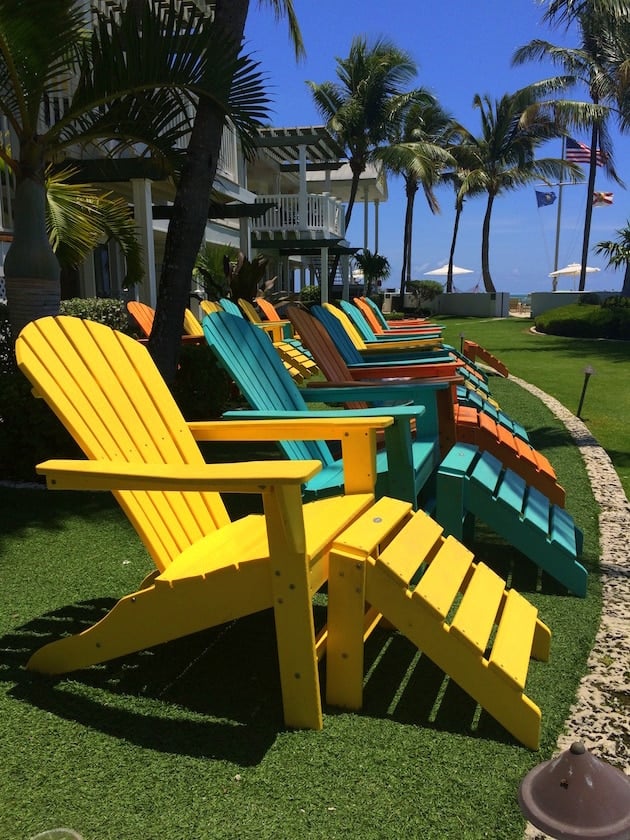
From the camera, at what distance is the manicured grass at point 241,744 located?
182 centimetres

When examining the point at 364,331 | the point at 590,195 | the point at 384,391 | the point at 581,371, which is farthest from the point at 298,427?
the point at 590,195

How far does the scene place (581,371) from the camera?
11555 mm

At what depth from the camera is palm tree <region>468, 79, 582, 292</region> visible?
34531 mm

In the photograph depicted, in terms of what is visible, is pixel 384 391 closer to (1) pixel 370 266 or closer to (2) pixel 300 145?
(2) pixel 300 145

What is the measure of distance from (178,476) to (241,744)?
0.83 m

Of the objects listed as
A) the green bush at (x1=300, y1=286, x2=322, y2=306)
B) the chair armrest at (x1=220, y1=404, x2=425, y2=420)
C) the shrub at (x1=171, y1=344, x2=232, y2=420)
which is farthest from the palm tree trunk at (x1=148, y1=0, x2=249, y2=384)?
the green bush at (x1=300, y1=286, x2=322, y2=306)

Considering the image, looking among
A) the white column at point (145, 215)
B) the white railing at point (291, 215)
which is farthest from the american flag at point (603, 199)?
the white column at point (145, 215)

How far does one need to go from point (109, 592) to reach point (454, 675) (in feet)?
5.42

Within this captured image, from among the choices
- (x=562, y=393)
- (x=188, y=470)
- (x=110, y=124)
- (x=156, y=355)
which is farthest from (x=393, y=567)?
(x=562, y=393)

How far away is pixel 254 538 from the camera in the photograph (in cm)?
248

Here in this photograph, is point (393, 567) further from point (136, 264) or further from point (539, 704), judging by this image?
point (136, 264)

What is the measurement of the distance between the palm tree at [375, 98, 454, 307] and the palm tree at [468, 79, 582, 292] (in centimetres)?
197

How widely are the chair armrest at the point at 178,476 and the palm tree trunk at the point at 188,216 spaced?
11.5 feet

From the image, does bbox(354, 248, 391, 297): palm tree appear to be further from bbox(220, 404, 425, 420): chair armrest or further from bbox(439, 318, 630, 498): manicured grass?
bbox(220, 404, 425, 420): chair armrest
